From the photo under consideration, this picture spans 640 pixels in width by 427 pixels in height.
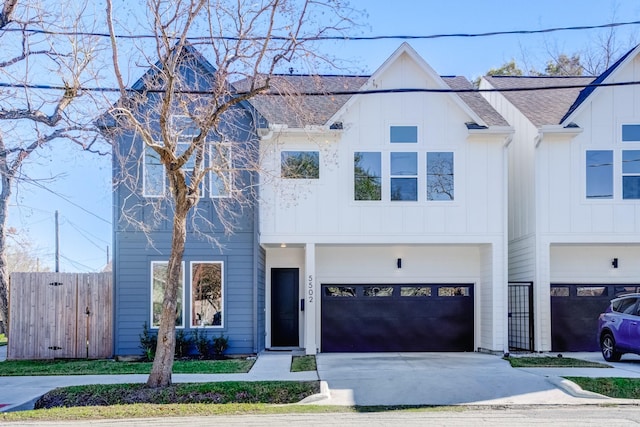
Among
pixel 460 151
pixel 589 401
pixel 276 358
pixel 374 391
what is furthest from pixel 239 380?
pixel 460 151

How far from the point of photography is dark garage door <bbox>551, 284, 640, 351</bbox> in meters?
16.1

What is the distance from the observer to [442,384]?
10438 millimetres

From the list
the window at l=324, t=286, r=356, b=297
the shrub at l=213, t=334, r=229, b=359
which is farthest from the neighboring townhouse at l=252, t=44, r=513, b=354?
the shrub at l=213, t=334, r=229, b=359

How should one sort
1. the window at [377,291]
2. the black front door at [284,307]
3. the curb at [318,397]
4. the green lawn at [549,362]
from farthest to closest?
1. the black front door at [284,307]
2. the window at [377,291]
3. the green lawn at [549,362]
4. the curb at [318,397]

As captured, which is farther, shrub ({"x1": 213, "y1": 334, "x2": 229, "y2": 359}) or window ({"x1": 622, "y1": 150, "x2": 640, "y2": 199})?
window ({"x1": 622, "y1": 150, "x2": 640, "y2": 199})

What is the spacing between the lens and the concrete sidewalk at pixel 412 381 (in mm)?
9398

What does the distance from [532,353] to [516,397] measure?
6472 mm

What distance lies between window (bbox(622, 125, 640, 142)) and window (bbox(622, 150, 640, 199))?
0.34 m

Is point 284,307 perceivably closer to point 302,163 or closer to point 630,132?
point 302,163

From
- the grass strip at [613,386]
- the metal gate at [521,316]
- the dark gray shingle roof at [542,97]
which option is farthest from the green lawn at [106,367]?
the dark gray shingle roof at [542,97]

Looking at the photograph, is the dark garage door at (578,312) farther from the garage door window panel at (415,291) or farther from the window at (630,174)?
the garage door window panel at (415,291)

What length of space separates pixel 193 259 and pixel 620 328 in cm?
980

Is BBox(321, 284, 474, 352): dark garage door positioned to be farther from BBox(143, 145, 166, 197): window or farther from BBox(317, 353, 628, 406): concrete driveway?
BBox(143, 145, 166, 197): window

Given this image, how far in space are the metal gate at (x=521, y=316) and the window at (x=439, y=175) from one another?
3.23 meters
